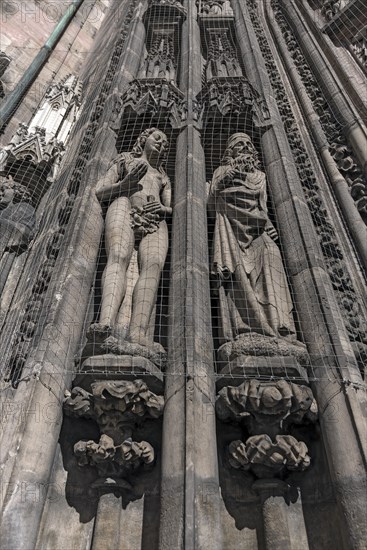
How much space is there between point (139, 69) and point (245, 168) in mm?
4207

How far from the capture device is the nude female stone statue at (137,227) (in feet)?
12.6

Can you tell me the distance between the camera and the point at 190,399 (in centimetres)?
316

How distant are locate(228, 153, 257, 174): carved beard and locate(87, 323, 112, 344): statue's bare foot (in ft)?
8.99

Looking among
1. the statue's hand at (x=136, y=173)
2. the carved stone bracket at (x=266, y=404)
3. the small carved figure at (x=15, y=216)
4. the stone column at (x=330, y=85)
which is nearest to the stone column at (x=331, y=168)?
the stone column at (x=330, y=85)

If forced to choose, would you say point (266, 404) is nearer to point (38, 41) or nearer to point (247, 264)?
point (247, 264)

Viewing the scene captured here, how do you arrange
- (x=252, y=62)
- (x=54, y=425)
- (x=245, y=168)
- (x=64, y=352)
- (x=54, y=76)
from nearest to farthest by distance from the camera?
(x=54, y=425), (x=64, y=352), (x=245, y=168), (x=252, y=62), (x=54, y=76)

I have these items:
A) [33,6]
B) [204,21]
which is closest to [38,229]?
[204,21]

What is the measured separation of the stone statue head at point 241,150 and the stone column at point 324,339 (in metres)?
0.22

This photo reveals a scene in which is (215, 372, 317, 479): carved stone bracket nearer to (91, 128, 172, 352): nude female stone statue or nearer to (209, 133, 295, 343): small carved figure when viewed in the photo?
(209, 133, 295, 343): small carved figure

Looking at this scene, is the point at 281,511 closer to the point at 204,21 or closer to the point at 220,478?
the point at 220,478

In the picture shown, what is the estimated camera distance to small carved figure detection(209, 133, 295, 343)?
12.6 ft

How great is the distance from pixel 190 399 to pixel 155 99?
485cm

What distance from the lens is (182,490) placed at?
2781 millimetres

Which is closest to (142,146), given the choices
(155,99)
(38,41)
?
(155,99)
